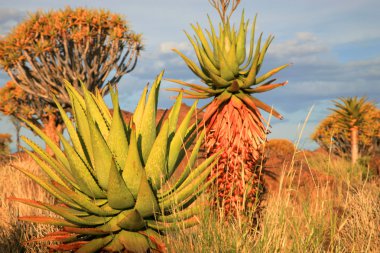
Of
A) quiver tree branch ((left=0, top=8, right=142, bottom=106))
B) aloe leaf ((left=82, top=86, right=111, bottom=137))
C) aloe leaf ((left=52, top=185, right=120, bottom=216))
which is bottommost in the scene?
→ aloe leaf ((left=52, top=185, right=120, bottom=216))

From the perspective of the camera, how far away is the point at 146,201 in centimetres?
301

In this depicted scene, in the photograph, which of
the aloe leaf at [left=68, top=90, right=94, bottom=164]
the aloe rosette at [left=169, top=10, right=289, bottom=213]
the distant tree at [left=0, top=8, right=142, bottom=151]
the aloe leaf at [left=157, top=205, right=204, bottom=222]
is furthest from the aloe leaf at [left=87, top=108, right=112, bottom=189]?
the distant tree at [left=0, top=8, right=142, bottom=151]

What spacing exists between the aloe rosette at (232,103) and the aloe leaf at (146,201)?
189cm

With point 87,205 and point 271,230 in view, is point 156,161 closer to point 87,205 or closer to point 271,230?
point 87,205

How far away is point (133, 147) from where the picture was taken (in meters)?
2.91

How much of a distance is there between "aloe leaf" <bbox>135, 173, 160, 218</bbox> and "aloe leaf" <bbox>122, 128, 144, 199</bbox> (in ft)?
0.22

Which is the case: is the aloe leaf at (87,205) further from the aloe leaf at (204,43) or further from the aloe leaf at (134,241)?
the aloe leaf at (204,43)

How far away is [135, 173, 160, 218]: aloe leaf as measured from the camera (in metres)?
2.94

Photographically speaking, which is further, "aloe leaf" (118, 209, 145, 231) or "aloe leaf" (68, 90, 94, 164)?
"aloe leaf" (68, 90, 94, 164)

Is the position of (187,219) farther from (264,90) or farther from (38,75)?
(38,75)

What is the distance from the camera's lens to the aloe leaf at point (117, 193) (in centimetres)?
288

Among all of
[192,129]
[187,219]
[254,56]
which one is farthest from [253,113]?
[187,219]

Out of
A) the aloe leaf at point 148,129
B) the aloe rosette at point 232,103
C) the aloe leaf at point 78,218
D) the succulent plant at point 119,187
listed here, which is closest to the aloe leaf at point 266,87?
the aloe rosette at point 232,103

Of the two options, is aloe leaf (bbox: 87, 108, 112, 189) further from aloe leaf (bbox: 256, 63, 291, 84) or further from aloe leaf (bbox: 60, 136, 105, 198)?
aloe leaf (bbox: 256, 63, 291, 84)
